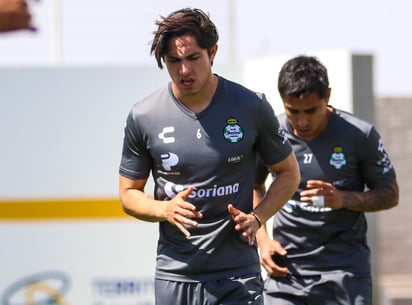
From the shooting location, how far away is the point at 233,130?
5.43m

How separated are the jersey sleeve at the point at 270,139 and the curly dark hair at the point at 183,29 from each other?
410 millimetres

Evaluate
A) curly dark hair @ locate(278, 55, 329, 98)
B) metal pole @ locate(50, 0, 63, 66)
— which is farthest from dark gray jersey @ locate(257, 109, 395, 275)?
metal pole @ locate(50, 0, 63, 66)

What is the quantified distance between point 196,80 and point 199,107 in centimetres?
16

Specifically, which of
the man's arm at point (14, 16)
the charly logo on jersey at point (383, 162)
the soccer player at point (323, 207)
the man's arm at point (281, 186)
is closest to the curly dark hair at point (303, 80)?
the soccer player at point (323, 207)

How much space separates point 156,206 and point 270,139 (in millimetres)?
645

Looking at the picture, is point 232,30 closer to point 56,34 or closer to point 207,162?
point 56,34

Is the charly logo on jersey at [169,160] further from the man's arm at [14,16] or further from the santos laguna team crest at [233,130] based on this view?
the man's arm at [14,16]

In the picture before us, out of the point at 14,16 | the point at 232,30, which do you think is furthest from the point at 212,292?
the point at 232,30

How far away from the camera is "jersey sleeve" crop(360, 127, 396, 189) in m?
6.45

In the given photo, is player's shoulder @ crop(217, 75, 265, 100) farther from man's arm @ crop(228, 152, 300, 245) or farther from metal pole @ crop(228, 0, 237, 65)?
metal pole @ crop(228, 0, 237, 65)

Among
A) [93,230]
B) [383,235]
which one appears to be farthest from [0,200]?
[383,235]

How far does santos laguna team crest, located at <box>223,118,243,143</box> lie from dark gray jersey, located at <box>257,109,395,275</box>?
3.70 ft

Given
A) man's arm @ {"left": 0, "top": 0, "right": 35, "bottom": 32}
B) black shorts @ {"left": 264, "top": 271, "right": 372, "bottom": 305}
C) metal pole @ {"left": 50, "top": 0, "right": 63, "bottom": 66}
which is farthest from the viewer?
metal pole @ {"left": 50, "top": 0, "right": 63, "bottom": 66}

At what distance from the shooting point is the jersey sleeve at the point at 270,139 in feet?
18.1
